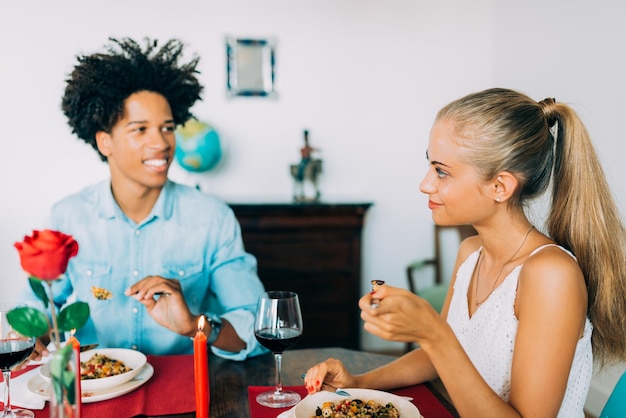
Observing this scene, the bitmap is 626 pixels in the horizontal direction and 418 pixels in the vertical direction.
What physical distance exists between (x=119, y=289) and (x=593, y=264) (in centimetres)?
141

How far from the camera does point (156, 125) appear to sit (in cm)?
205

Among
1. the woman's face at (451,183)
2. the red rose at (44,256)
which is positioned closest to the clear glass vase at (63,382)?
the red rose at (44,256)

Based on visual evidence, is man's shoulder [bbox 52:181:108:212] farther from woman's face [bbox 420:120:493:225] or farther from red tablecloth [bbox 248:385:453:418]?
woman's face [bbox 420:120:493:225]

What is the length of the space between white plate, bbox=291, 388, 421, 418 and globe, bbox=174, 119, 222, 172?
2524 millimetres

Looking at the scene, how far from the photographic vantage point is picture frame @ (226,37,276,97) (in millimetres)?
3828

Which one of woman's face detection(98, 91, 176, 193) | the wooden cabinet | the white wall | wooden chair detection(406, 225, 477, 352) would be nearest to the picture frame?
the white wall

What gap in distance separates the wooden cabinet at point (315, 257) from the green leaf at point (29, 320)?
105 inches

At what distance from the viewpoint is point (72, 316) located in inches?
35.2

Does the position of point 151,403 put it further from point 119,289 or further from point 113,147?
point 113,147

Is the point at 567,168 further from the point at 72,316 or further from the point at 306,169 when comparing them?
the point at 306,169

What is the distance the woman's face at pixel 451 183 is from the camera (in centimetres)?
137

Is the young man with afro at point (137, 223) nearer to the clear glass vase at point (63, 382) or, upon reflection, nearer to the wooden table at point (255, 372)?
the wooden table at point (255, 372)

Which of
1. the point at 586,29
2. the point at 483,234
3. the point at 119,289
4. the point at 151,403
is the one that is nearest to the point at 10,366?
the point at 151,403

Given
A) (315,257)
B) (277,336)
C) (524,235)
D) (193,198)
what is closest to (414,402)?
(277,336)
